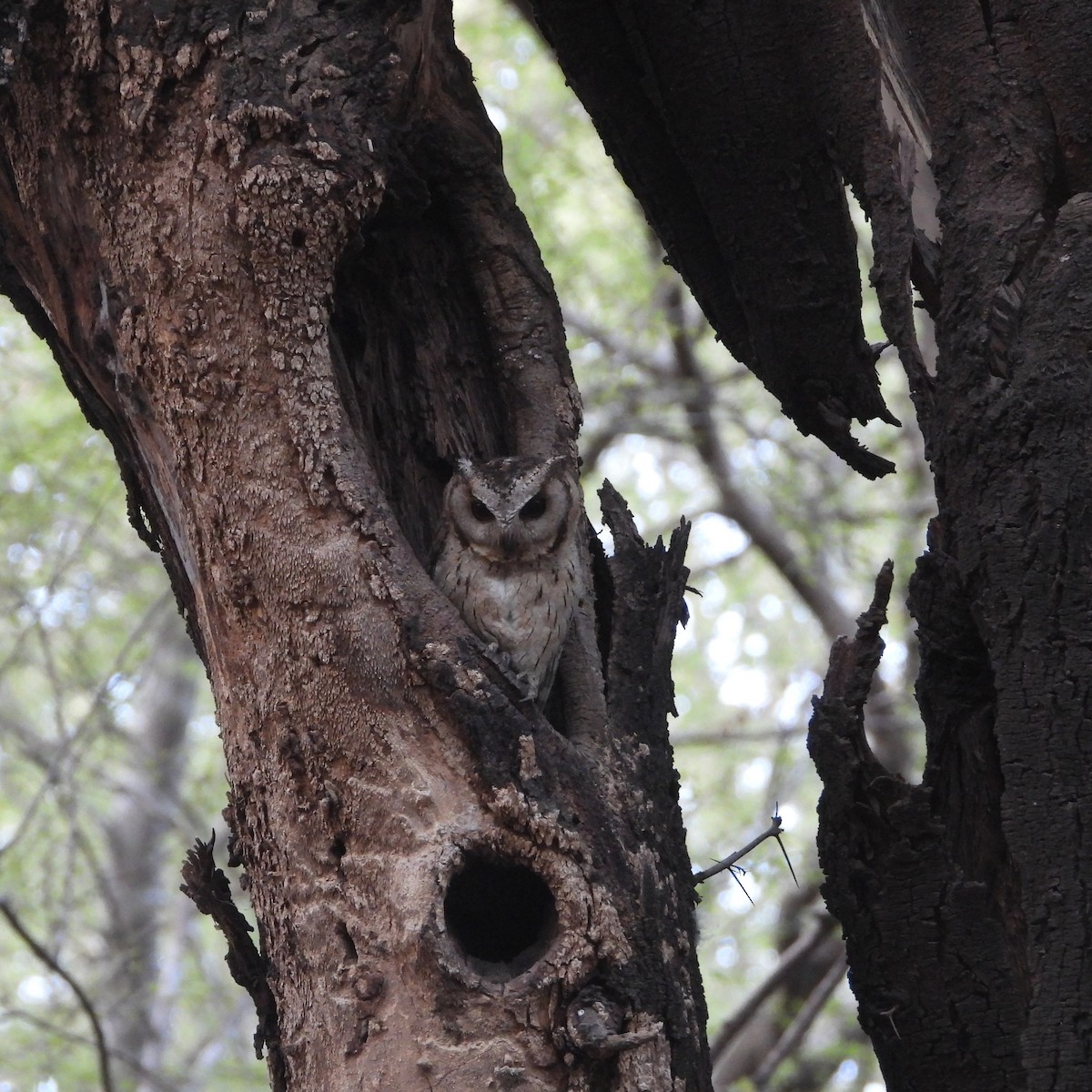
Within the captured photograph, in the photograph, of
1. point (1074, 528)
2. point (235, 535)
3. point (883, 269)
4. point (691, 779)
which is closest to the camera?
point (1074, 528)

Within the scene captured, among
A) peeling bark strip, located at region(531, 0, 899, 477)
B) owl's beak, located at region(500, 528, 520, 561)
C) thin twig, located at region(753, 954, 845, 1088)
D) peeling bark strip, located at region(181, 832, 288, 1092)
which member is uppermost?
peeling bark strip, located at region(531, 0, 899, 477)

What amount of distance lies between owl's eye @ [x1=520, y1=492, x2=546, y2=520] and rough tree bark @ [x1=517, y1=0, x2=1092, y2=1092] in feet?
2.84

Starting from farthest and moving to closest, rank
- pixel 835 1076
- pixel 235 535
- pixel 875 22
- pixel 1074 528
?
pixel 835 1076 → pixel 875 22 → pixel 235 535 → pixel 1074 528

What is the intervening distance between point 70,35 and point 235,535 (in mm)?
1038

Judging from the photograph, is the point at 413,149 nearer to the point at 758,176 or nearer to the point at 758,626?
the point at 758,176

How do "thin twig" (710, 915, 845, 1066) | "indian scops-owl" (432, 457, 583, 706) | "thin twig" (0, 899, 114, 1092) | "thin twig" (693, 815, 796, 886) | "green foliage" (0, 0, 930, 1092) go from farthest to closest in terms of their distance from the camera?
"green foliage" (0, 0, 930, 1092) → "thin twig" (710, 915, 845, 1066) → "thin twig" (0, 899, 114, 1092) → "indian scops-owl" (432, 457, 583, 706) → "thin twig" (693, 815, 796, 886)

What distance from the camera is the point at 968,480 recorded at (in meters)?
2.40

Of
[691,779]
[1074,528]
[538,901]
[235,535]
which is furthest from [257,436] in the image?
[691,779]

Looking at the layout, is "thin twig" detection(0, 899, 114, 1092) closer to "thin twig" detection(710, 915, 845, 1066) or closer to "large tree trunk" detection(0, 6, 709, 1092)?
"large tree trunk" detection(0, 6, 709, 1092)

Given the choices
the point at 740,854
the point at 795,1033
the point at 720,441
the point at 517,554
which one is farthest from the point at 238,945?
the point at 720,441

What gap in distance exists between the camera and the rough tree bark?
2.21m

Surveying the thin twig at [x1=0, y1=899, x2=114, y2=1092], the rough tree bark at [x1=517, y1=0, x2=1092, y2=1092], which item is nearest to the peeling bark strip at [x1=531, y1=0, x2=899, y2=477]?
the rough tree bark at [x1=517, y1=0, x2=1092, y2=1092]

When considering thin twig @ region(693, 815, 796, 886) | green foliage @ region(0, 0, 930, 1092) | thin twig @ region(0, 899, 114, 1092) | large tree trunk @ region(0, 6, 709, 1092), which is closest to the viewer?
large tree trunk @ region(0, 6, 709, 1092)

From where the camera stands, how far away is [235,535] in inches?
95.0
